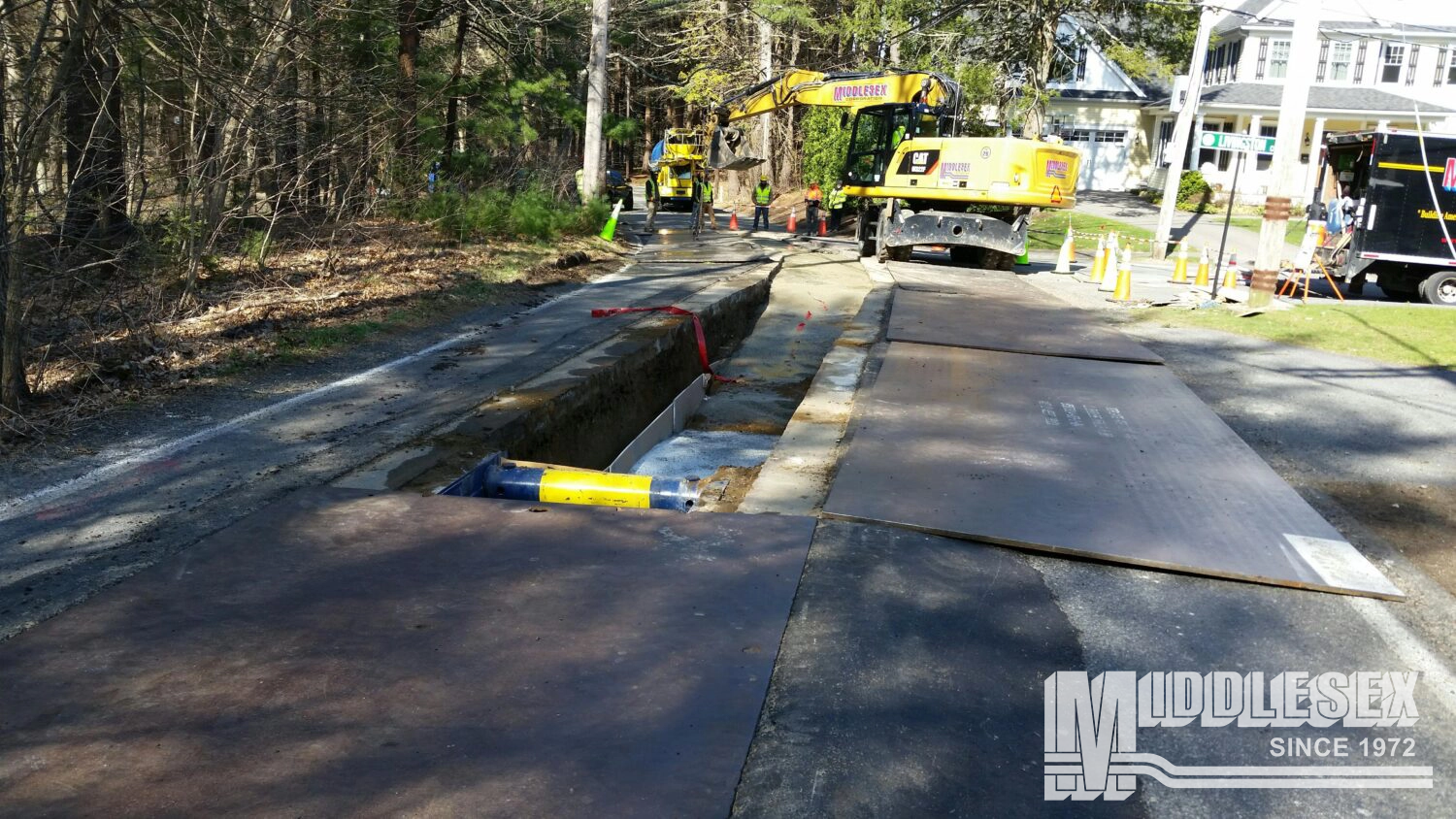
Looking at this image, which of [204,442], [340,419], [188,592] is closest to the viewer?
[188,592]

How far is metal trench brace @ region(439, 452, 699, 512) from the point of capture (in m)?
5.86

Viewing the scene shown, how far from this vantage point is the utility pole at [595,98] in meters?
22.7

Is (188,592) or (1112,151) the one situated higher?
(1112,151)

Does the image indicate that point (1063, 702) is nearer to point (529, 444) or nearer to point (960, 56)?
point (529, 444)

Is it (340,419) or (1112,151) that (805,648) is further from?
(1112,151)

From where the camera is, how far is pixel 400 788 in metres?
3.00

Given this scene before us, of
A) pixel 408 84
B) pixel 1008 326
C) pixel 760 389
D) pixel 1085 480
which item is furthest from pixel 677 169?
pixel 1085 480

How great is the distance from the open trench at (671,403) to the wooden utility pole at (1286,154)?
224 inches

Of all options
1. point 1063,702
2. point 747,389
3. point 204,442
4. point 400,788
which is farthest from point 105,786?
point 747,389

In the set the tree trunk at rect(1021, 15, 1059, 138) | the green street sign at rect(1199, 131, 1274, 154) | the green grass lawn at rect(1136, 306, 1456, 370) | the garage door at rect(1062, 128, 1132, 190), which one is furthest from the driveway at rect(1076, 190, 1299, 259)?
the green grass lawn at rect(1136, 306, 1456, 370)

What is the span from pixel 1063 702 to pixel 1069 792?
56 cm

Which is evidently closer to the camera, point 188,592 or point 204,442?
point 188,592

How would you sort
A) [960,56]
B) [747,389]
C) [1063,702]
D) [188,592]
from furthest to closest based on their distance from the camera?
1. [960,56]
2. [747,389]
3. [188,592]
4. [1063,702]

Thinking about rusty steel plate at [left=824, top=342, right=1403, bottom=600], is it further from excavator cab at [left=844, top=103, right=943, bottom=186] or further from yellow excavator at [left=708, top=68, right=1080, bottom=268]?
excavator cab at [left=844, top=103, right=943, bottom=186]
